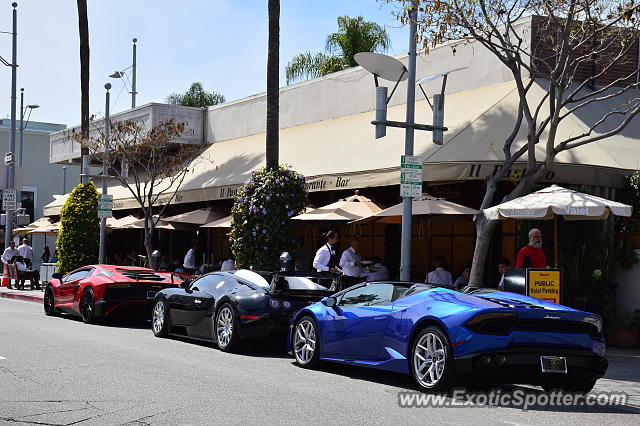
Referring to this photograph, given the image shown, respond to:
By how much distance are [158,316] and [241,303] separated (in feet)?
9.81

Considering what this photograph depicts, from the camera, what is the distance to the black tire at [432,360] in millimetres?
9117

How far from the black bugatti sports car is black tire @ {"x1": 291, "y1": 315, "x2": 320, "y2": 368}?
3.83 feet

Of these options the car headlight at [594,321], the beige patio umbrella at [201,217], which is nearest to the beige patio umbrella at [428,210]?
the car headlight at [594,321]

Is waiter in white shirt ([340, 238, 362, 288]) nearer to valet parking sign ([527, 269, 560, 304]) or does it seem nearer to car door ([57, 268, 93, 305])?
valet parking sign ([527, 269, 560, 304])

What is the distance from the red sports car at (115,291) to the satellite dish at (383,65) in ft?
19.0

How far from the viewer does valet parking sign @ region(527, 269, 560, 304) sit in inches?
523

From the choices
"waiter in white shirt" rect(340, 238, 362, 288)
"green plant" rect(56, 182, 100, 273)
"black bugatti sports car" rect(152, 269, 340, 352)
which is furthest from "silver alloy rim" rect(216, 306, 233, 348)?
"green plant" rect(56, 182, 100, 273)

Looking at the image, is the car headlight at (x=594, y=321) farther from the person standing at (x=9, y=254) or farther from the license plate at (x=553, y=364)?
the person standing at (x=9, y=254)

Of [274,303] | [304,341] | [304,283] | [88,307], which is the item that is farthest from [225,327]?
[88,307]

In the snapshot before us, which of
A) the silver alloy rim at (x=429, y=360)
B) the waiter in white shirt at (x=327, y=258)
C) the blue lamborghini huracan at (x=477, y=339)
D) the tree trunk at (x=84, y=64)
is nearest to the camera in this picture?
the blue lamborghini huracan at (x=477, y=339)

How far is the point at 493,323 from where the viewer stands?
904cm

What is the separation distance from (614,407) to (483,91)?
1206 centimetres

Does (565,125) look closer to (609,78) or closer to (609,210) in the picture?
(609,78)

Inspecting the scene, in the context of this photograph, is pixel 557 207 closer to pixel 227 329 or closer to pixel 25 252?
pixel 227 329
